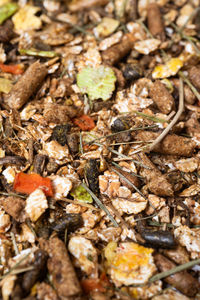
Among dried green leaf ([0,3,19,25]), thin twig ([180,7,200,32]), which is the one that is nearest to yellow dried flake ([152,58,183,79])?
thin twig ([180,7,200,32])

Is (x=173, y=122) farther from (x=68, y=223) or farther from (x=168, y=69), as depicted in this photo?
(x=68, y=223)

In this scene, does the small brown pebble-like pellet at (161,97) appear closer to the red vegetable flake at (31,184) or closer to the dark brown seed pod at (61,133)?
the dark brown seed pod at (61,133)

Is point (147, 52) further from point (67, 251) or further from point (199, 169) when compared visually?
point (67, 251)

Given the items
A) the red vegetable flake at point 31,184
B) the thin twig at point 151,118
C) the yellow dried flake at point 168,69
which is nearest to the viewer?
the red vegetable flake at point 31,184

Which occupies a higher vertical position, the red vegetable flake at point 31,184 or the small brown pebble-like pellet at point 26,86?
the small brown pebble-like pellet at point 26,86

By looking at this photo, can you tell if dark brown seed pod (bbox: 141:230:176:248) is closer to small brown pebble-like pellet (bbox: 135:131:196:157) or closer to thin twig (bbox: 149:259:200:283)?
thin twig (bbox: 149:259:200:283)

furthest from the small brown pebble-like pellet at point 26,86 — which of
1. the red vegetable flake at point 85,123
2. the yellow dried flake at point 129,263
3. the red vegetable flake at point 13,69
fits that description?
the yellow dried flake at point 129,263
